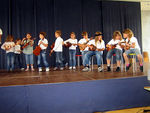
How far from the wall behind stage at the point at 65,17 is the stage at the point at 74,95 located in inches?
188

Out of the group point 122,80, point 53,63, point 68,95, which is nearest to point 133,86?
point 122,80

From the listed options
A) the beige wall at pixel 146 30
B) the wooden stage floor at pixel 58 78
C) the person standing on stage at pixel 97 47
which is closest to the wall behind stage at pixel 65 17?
the beige wall at pixel 146 30

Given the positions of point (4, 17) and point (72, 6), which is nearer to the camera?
point (4, 17)

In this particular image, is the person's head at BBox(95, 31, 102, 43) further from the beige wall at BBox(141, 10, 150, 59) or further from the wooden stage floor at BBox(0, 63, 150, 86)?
the beige wall at BBox(141, 10, 150, 59)

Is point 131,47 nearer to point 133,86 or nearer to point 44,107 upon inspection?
point 133,86

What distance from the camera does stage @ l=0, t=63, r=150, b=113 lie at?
6.31ft

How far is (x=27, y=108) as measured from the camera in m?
1.93

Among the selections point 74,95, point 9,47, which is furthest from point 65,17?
point 74,95

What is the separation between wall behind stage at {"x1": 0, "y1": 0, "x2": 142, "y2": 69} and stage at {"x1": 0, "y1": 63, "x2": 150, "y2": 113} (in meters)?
4.77

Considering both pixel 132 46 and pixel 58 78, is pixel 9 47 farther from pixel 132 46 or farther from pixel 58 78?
pixel 132 46

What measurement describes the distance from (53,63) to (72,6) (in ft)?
10.3

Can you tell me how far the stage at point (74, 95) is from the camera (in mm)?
1922

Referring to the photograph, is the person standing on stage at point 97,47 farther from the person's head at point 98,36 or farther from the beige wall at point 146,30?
the beige wall at point 146,30

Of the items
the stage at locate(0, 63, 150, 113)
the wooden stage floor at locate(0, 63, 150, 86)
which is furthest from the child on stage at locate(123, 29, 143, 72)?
the stage at locate(0, 63, 150, 113)
